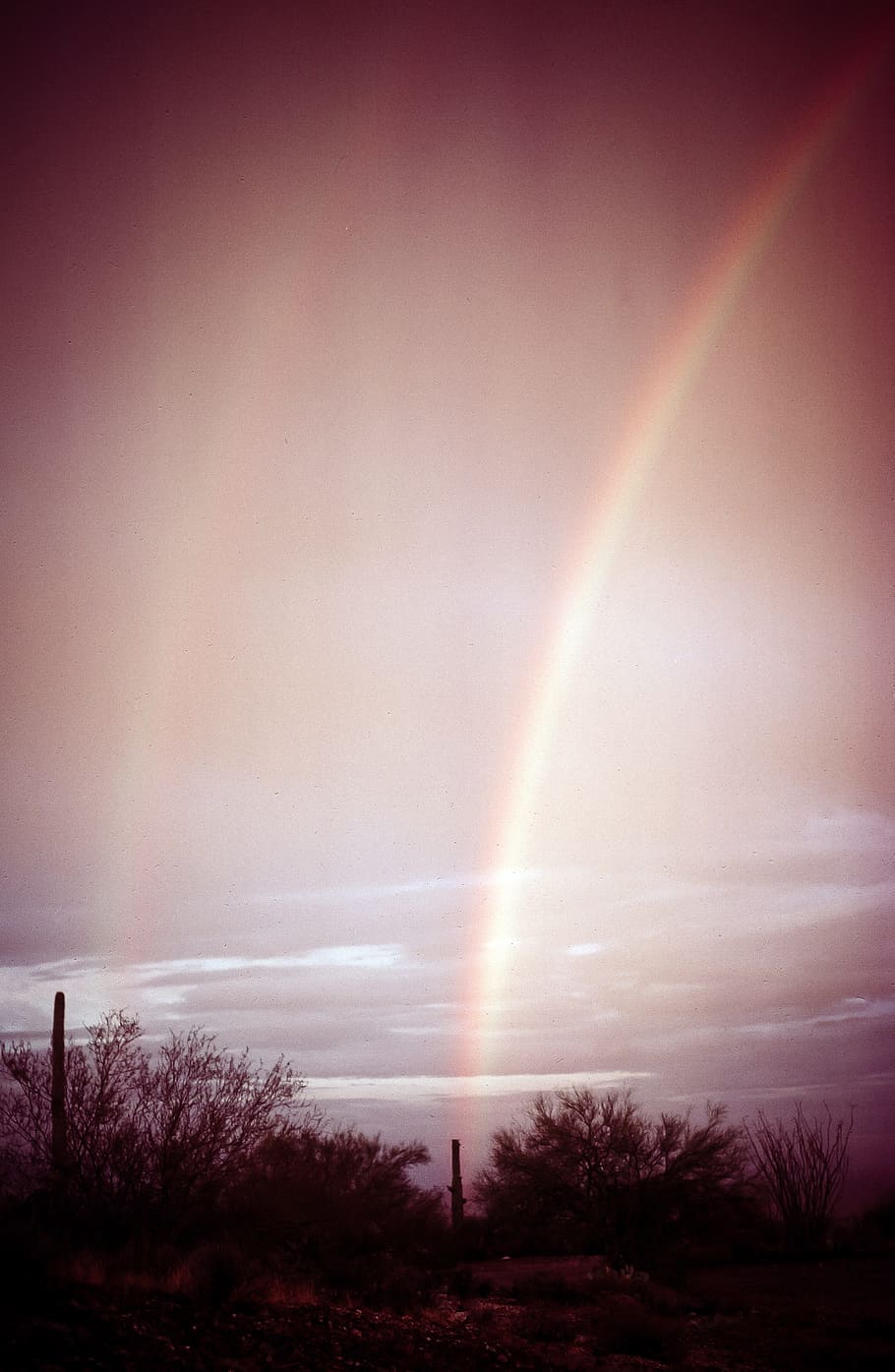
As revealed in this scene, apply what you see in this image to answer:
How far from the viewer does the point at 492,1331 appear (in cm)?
1878

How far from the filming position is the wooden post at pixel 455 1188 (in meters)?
43.8

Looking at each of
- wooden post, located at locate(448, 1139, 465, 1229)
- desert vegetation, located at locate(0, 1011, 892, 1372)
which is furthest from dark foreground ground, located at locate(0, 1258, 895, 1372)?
wooden post, located at locate(448, 1139, 465, 1229)

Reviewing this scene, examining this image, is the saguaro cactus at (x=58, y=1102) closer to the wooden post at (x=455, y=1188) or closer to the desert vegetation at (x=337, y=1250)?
the desert vegetation at (x=337, y=1250)

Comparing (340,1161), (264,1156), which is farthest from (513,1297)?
(340,1161)

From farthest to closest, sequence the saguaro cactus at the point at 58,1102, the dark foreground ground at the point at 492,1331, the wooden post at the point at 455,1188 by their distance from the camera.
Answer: the wooden post at the point at 455,1188 → the saguaro cactus at the point at 58,1102 → the dark foreground ground at the point at 492,1331

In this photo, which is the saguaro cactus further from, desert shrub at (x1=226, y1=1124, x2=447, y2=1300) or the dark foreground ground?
the dark foreground ground

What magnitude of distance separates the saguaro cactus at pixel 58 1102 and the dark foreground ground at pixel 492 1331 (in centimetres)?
699

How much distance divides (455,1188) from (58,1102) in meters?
26.4

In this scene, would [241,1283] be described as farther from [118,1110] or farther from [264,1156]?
[264,1156]

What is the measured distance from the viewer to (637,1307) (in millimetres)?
21328

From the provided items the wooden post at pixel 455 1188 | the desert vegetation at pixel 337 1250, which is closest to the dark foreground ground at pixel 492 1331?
the desert vegetation at pixel 337 1250

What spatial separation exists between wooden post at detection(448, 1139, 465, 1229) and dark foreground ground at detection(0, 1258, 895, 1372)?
17.0 m

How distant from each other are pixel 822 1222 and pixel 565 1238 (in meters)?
12.4

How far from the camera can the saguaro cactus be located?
2233 cm
